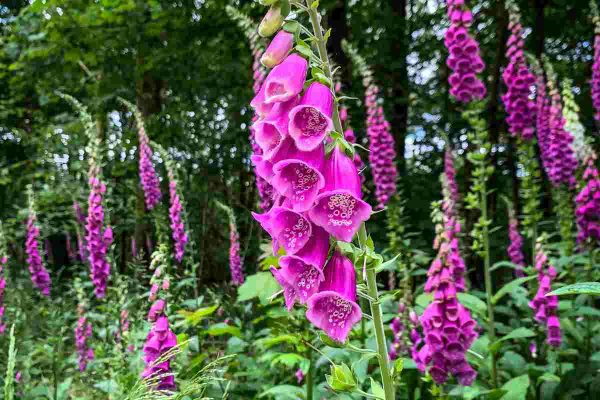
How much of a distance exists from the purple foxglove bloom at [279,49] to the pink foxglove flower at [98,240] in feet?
9.39

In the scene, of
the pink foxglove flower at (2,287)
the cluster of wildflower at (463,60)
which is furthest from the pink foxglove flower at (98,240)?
the cluster of wildflower at (463,60)

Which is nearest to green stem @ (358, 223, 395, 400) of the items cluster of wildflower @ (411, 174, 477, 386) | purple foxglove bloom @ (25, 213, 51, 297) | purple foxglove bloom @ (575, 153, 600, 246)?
cluster of wildflower @ (411, 174, 477, 386)

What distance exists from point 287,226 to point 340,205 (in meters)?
0.13

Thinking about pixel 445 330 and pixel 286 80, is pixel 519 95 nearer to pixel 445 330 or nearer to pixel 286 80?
pixel 445 330

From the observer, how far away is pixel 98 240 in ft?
12.5

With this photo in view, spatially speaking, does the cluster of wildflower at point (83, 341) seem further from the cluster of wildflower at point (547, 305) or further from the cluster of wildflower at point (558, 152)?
the cluster of wildflower at point (558, 152)

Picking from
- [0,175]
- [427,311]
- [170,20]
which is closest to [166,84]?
[170,20]

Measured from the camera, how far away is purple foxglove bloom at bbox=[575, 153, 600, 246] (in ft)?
12.1

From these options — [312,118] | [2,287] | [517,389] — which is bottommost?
[517,389]

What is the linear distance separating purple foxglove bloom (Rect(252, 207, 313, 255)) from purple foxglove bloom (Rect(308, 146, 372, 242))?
41 mm

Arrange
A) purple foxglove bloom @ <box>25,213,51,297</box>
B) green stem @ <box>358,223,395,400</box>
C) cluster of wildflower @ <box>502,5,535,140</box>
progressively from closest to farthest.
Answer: green stem @ <box>358,223,395,400</box>, cluster of wildflower @ <box>502,5,535,140</box>, purple foxglove bloom @ <box>25,213,51,297</box>

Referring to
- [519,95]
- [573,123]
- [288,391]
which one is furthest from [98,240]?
[573,123]

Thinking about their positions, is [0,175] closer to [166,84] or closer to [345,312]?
[166,84]

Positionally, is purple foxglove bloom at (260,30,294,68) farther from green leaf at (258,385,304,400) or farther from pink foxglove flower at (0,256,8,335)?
pink foxglove flower at (0,256,8,335)
